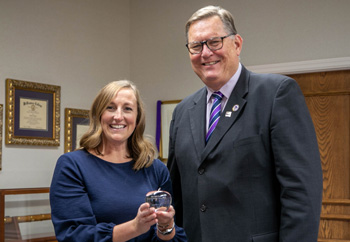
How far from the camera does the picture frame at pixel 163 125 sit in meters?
4.92

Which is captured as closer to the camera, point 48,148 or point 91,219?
point 91,219

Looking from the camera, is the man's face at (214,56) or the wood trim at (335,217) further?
the wood trim at (335,217)

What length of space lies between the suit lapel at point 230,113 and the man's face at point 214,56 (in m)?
0.07

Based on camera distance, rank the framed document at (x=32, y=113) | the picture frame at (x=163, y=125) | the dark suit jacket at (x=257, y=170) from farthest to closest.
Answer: the picture frame at (x=163, y=125) → the framed document at (x=32, y=113) → the dark suit jacket at (x=257, y=170)

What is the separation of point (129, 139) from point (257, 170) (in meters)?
0.66

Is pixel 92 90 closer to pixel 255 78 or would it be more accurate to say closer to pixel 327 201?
pixel 327 201

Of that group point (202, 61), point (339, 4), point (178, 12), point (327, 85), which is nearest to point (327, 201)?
point (327, 85)

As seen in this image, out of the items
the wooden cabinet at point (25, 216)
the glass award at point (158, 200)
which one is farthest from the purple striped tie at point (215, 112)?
the wooden cabinet at point (25, 216)

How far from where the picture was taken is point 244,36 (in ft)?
14.8

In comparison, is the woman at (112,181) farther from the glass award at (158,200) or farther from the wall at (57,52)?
the wall at (57,52)

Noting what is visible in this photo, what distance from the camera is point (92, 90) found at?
4797mm

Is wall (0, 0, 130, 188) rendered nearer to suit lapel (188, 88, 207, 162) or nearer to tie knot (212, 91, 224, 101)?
suit lapel (188, 88, 207, 162)

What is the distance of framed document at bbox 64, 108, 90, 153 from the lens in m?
4.43

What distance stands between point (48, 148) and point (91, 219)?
2.64 meters
